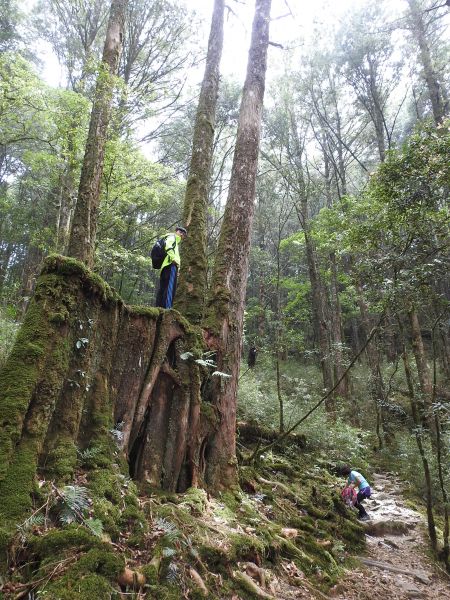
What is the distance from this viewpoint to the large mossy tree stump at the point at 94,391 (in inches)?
121

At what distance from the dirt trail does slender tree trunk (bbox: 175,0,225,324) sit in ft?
14.3

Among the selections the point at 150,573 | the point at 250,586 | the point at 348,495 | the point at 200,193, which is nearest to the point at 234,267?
the point at 200,193

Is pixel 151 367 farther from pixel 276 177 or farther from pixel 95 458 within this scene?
pixel 276 177

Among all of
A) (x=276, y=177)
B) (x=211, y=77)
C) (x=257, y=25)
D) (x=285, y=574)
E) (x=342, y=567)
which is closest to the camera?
(x=285, y=574)

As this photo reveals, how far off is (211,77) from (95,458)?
8253mm

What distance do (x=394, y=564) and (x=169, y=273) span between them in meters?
5.90

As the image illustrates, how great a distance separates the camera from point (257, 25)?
7.59 meters

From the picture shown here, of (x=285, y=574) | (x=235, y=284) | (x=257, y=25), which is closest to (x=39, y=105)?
(x=257, y=25)

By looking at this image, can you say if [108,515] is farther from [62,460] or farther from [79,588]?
[79,588]

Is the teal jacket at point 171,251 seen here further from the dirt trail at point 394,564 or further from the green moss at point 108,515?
the dirt trail at point 394,564

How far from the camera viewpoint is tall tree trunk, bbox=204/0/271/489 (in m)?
5.43

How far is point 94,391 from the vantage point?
393 cm

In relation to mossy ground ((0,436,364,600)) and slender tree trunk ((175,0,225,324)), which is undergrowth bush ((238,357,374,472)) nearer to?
mossy ground ((0,436,364,600))

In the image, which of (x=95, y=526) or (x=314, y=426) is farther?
(x=314, y=426)
